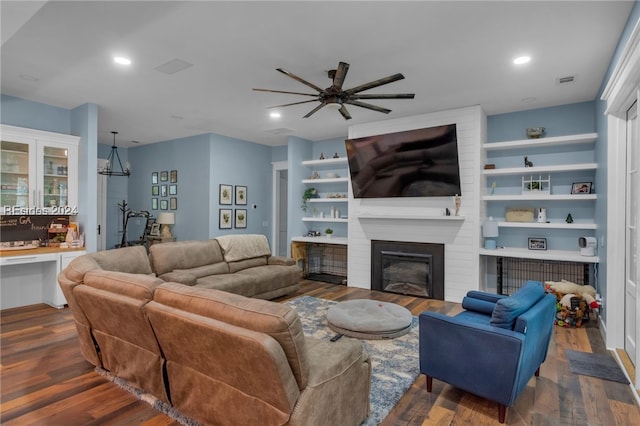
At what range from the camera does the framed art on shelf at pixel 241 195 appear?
24.2 feet

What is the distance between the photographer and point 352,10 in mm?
2684

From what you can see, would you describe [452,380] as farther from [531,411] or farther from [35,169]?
[35,169]

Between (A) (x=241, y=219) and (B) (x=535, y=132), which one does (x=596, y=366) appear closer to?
(B) (x=535, y=132)

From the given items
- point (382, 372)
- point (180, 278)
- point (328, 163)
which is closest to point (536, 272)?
point (382, 372)

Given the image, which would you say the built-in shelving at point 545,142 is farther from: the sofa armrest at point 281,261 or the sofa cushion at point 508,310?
the sofa armrest at point 281,261

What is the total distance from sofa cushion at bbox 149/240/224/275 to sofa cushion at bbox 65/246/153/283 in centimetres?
18

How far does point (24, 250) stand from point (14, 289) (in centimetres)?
62

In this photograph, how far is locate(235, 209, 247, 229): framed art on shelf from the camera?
292 inches

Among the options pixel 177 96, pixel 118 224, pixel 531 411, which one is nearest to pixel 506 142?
pixel 531 411

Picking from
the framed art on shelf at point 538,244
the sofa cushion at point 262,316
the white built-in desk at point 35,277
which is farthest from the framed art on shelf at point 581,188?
the white built-in desk at point 35,277

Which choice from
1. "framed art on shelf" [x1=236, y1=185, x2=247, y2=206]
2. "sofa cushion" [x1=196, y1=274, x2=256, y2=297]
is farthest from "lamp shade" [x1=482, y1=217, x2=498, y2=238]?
"framed art on shelf" [x1=236, y1=185, x2=247, y2=206]

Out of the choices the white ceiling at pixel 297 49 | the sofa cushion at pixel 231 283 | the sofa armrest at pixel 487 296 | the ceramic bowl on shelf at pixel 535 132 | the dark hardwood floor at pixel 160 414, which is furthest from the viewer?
the ceramic bowl on shelf at pixel 535 132

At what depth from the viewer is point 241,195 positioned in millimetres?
7477

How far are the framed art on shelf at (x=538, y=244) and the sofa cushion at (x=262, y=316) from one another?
465cm
